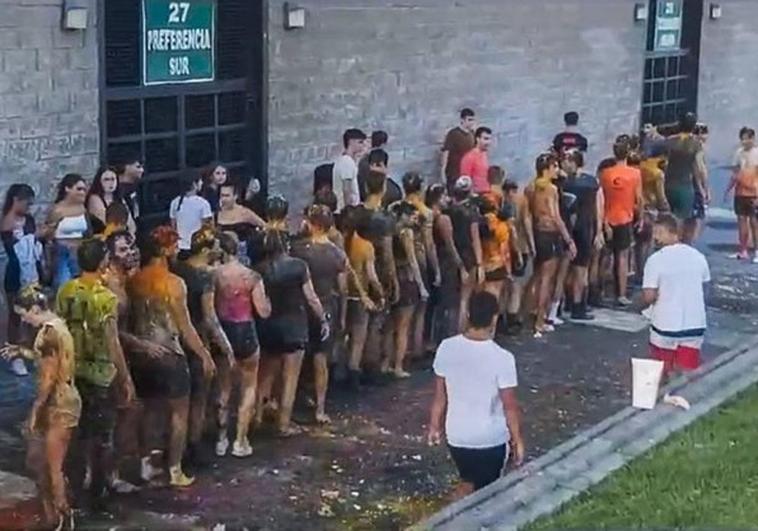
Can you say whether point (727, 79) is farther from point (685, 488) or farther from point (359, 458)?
point (685, 488)

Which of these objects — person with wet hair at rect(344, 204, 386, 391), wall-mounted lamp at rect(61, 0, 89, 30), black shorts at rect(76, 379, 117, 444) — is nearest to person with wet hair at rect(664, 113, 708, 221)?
person with wet hair at rect(344, 204, 386, 391)

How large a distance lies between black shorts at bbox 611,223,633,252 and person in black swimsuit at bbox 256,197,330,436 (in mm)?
5317

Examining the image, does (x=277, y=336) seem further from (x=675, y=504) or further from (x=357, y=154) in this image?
(x=357, y=154)

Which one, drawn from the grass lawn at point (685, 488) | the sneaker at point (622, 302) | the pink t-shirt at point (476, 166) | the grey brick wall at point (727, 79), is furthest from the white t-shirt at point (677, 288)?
the grey brick wall at point (727, 79)

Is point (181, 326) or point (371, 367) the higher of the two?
point (181, 326)

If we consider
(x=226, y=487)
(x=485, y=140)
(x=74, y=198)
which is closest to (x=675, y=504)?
(x=226, y=487)

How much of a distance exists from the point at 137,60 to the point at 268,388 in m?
4.51

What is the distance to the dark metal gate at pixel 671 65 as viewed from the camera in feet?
76.2

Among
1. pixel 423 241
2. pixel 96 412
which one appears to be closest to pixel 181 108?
pixel 423 241

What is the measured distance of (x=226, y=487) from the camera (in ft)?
31.0

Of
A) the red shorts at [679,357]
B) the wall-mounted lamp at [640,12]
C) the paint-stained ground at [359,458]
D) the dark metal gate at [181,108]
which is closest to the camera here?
the paint-stained ground at [359,458]

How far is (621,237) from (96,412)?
299 inches

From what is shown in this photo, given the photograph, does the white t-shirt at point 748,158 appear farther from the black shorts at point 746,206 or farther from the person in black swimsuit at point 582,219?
the person in black swimsuit at point 582,219

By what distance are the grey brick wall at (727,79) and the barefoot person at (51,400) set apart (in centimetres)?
1747
